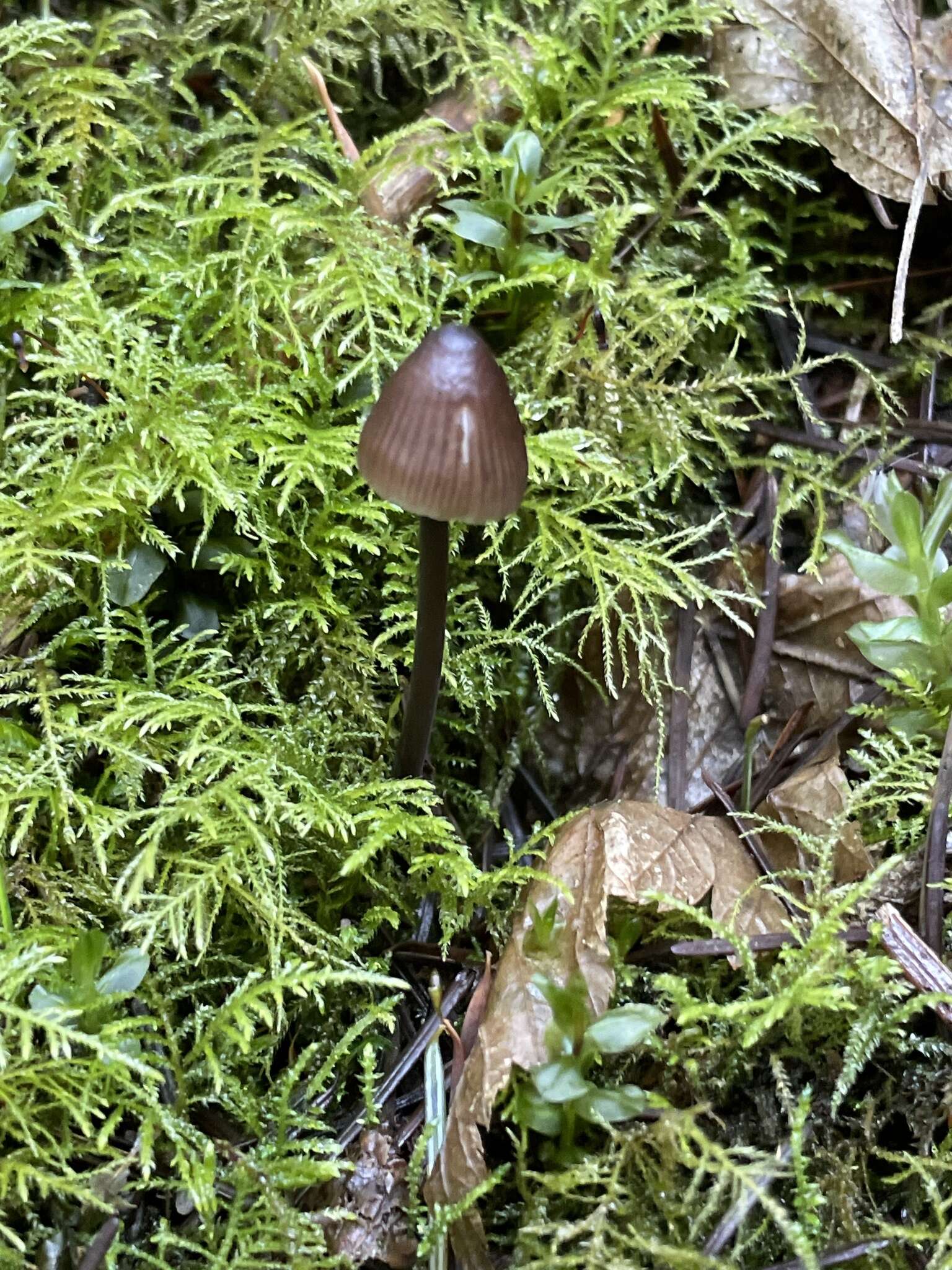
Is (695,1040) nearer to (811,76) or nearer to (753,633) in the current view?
(753,633)

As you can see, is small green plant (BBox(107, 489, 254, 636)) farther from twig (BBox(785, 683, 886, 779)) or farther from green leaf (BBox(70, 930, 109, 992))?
twig (BBox(785, 683, 886, 779))

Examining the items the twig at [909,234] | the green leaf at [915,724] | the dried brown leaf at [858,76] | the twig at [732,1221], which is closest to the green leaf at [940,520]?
the green leaf at [915,724]

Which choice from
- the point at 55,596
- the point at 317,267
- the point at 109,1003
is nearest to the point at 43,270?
the point at 317,267

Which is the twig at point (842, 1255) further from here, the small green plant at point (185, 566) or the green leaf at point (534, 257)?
the green leaf at point (534, 257)

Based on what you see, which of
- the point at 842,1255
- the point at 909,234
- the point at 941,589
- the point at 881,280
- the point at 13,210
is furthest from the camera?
the point at 881,280

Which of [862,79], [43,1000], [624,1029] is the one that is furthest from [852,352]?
[43,1000]

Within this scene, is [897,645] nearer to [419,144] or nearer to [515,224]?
[515,224]
